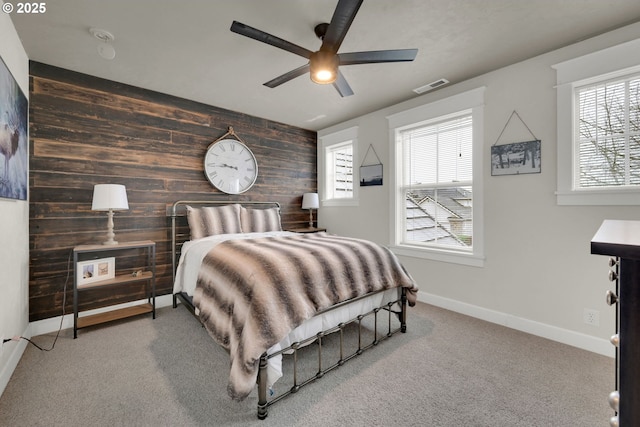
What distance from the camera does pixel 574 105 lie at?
2414 mm

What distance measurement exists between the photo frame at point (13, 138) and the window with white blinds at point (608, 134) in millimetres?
4276

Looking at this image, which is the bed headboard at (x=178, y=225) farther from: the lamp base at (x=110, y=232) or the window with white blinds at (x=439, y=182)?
the window with white blinds at (x=439, y=182)

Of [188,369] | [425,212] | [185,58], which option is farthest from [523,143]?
[188,369]

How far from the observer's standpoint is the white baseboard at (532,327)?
228 centimetres

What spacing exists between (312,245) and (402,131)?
2221 mm

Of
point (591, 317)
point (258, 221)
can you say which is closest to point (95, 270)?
point (258, 221)

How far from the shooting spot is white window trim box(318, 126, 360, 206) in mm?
4320

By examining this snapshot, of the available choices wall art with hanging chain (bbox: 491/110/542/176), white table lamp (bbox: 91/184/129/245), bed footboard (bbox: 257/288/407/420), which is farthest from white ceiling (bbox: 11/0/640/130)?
bed footboard (bbox: 257/288/407/420)

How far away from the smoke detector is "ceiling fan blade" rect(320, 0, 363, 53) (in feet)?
5.81

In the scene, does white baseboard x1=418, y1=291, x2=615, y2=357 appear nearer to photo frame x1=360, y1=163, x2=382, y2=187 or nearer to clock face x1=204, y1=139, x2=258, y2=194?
photo frame x1=360, y1=163, x2=382, y2=187

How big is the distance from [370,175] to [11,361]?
154 inches

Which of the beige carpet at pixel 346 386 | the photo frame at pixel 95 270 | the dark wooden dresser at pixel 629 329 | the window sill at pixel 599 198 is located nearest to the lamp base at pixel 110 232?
the photo frame at pixel 95 270

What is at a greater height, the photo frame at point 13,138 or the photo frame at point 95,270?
the photo frame at point 13,138

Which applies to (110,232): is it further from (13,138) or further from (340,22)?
(340,22)
